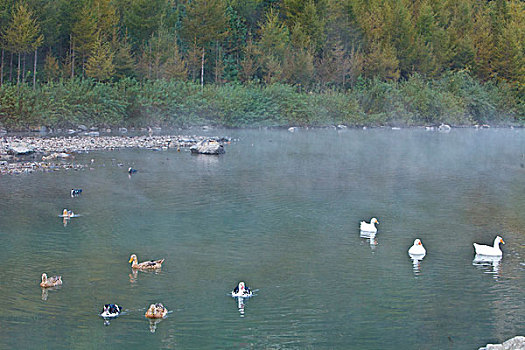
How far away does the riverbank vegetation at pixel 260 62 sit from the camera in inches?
2239

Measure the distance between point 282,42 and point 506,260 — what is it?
62.5 meters

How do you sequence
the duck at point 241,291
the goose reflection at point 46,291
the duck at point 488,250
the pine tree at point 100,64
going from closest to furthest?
1. the goose reflection at point 46,291
2. the duck at point 241,291
3. the duck at point 488,250
4. the pine tree at point 100,64

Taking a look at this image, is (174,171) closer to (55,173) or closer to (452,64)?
(55,173)

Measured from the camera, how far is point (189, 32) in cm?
7294

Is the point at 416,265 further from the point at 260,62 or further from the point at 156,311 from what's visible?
the point at 260,62

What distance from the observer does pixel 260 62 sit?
75250 mm

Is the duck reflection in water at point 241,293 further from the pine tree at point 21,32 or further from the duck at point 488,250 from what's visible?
the pine tree at point 21,32

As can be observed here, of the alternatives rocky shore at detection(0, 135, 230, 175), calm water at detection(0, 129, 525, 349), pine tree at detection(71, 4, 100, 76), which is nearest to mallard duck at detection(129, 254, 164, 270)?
calm water at detection(0, 129, 525, 349)

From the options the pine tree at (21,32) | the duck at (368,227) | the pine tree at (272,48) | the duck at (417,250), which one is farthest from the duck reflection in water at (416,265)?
the pine tree at (272,48)

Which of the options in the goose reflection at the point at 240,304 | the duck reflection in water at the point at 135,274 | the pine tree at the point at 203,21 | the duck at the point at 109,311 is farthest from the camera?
the pine tree at the point at 203,21

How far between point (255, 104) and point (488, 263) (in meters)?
50.8

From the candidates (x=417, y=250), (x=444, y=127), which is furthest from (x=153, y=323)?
(x=444, y=127)

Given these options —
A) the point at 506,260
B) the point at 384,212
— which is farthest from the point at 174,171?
the point at 506,260

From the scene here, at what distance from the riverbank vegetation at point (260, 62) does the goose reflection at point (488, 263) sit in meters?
39.1
